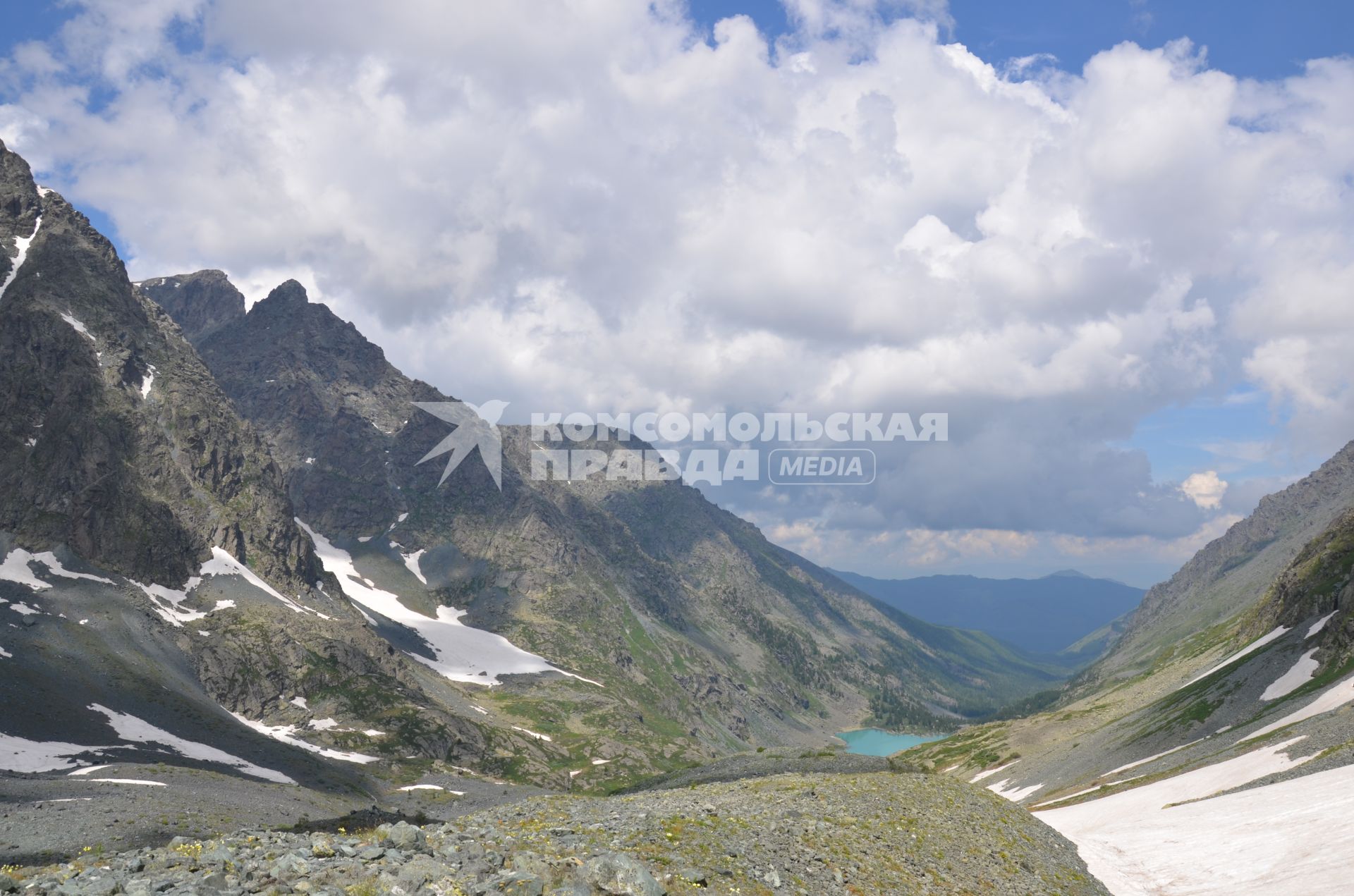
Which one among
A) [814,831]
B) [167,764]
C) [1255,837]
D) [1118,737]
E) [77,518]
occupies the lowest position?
[1118,737]

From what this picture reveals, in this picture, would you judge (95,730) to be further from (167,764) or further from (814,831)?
(814,831)

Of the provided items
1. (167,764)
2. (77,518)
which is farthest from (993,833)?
(77,518)

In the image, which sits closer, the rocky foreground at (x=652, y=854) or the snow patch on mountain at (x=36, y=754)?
the rocky foreground at (x=652, y=854)

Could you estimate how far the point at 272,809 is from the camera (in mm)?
92688

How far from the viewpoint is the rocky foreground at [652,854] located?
2003 cm

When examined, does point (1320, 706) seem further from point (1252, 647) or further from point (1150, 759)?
point (1252, 647)

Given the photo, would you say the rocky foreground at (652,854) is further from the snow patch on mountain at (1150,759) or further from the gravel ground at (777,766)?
the snow patch on mountain at (1150,759)

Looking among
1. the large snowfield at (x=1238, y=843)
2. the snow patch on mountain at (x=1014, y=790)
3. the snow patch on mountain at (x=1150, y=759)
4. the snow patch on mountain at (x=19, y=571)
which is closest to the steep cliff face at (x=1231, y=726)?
the snow patch on mountain at (x=1150, y=759)

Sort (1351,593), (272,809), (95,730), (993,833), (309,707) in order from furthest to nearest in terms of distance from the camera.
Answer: (309,707) < (95,730) < (1351,593) < (272,809) < (993,833)

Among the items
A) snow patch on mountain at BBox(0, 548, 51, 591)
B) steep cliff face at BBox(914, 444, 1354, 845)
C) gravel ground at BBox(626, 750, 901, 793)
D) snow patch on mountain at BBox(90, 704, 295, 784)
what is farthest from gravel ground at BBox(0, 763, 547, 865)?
snow patch on mountain at BBox(0, 548, 51, 591)

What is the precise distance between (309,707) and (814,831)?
18829 cm

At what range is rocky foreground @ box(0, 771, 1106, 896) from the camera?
65.7 ft

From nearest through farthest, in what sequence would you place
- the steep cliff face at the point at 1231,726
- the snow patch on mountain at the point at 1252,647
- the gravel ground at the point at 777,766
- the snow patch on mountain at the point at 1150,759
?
the steep cliff face at the point at 1231,726, the gravel ground at the point at 777,766, the snow patch on mountain at the point at 1150,759, the snow patch on mountain at the point at 1252,647

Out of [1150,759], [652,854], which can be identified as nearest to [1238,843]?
[652,854]
